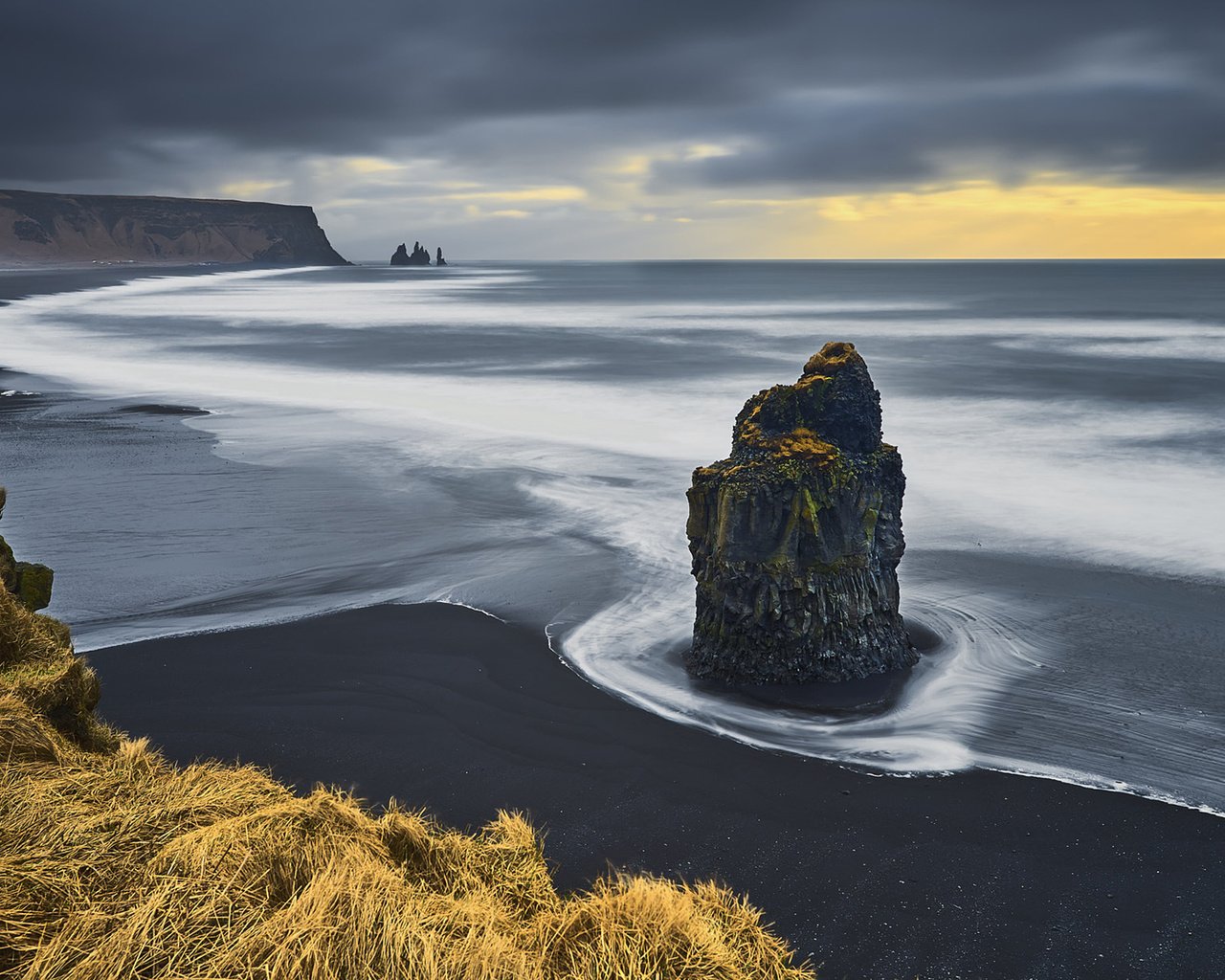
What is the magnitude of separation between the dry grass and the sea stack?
6264mm

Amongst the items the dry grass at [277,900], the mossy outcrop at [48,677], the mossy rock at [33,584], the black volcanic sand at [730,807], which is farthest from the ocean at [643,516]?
the mossy outcrop at [48,677]

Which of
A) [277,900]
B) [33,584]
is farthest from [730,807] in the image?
[33,584]

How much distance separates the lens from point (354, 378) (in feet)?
140

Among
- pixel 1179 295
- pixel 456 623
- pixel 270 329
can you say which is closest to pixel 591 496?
pixel 456 623

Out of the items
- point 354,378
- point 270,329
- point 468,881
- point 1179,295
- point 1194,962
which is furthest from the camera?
point 1179,295

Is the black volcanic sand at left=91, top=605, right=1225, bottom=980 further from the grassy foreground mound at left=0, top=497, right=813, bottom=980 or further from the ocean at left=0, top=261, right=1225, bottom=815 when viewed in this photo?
the grassy foreground mound at left=0, top=497, right=813, bottom=980

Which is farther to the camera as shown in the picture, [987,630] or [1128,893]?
[987,630]

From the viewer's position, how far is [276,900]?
158 inches

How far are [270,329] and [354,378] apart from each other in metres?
25.0

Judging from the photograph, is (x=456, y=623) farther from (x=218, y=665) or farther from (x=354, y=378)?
(x=354, y=378)

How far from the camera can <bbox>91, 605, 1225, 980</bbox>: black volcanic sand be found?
704 centimetres

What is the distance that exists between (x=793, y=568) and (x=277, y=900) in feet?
25.7

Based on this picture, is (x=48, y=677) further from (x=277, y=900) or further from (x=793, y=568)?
(x=793, y=568)

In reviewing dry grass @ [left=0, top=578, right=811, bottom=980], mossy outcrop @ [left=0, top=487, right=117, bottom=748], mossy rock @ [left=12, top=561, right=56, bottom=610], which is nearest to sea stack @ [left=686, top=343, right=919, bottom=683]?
dry grass @ [left=0, top=578, right=811, bottom=980]
